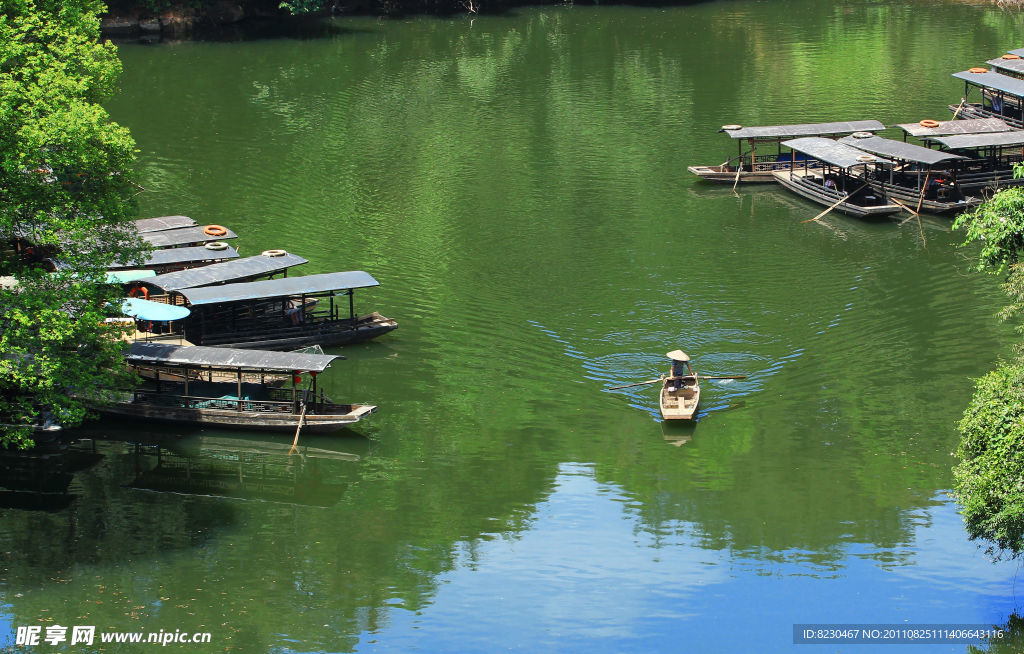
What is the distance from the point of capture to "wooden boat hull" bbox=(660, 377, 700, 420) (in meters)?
40.7

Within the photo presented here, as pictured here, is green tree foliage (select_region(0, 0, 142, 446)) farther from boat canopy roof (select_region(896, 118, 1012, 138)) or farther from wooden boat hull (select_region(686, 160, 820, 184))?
boat canopy roof (select_region(896, 118, 1012, 138))

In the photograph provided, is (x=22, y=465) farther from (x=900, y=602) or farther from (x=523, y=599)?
(x=900, y=602)

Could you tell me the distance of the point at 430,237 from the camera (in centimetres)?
5988

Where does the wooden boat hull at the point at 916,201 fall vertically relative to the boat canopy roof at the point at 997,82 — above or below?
below

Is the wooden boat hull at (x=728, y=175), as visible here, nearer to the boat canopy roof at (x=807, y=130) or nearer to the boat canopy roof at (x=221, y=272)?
the boat canopy roof at (x=807, y=130)

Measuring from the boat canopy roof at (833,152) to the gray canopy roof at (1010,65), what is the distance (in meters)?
19.7

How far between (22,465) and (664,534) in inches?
886

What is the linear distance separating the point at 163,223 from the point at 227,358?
1834 cm

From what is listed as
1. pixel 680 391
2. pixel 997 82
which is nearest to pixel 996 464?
pixel 680 391

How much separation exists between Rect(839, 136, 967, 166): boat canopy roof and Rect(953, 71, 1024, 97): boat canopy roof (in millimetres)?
11521

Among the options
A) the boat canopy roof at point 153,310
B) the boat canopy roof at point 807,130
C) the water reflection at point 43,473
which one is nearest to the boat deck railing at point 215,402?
the water reflection at point 43,473

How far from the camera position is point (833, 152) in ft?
211

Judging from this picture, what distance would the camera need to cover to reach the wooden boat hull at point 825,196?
201 ft

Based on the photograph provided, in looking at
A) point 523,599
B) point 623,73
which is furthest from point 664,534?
point 623,73
